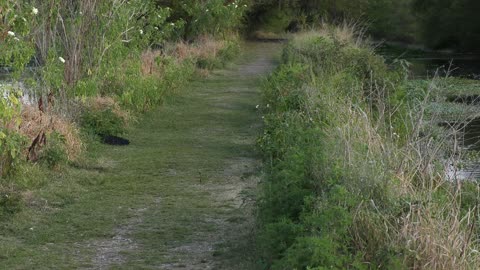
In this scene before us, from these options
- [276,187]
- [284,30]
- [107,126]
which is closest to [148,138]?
[107,126]

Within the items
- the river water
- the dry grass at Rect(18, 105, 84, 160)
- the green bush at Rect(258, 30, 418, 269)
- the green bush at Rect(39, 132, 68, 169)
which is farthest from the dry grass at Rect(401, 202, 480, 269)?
the river water

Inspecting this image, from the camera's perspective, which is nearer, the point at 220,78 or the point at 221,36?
the point at 220,78

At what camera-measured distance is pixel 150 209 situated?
9164 millimetres

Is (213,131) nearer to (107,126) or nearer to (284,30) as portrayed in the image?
(107,126)

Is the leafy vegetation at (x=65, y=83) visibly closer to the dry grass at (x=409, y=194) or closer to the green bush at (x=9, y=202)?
→ the green bush at (x=9, y=202)

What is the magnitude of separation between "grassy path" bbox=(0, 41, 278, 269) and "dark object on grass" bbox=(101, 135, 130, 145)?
16 cm

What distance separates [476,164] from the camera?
11.5 m

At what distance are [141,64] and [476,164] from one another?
9.04 metres

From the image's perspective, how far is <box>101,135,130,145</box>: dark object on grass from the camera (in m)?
13.1

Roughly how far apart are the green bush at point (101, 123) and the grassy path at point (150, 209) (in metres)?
0.36

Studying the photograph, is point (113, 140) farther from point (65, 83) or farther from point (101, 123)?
point (65, 83)

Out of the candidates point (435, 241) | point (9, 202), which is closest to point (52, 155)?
point (9, 202)

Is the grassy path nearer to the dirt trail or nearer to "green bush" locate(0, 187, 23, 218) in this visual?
the dirt trail

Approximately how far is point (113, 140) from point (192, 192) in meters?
3.48
